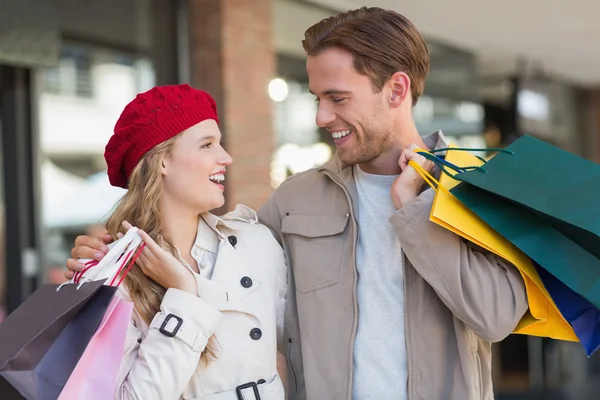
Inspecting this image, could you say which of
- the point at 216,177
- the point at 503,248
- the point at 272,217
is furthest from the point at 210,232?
the point at 503,248

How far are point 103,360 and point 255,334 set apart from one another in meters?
0.47

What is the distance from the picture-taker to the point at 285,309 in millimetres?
2498

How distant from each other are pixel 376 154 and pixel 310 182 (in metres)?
0.29

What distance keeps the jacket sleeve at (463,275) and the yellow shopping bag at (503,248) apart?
0.03 m

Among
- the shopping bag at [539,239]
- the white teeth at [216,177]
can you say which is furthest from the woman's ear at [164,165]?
the shopping bag at [539,239]

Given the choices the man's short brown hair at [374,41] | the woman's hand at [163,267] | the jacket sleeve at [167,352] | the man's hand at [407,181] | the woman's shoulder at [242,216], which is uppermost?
the man's short brown hair at [374,41]

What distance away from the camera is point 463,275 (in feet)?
7.00

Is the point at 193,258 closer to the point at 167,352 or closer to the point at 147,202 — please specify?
the point at 147,202

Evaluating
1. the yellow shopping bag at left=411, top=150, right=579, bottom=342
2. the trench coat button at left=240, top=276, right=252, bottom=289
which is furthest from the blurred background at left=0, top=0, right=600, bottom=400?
the yellow shopping bag at left=411, top=150, right=579, bottom=342

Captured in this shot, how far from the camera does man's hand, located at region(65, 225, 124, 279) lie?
2195 millimetres

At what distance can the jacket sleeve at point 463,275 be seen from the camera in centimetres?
212

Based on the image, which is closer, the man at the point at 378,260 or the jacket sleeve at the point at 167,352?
the jacket sleeve at the point at 167,352

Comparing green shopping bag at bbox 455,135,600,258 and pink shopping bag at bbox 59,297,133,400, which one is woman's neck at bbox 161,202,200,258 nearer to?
pink shopping bag at bbox 59,297,133,400

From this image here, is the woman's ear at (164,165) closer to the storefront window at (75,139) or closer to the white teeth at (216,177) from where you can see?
the white teeth at (216,177)
